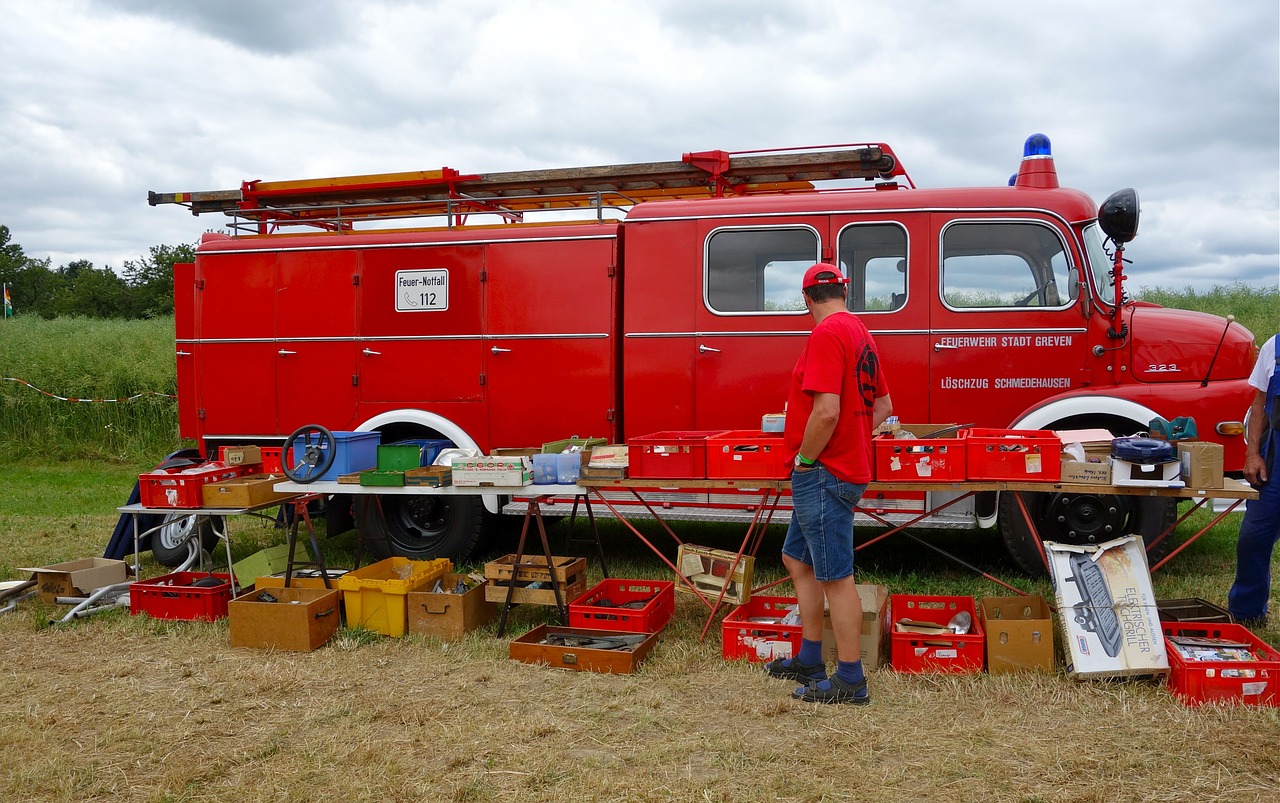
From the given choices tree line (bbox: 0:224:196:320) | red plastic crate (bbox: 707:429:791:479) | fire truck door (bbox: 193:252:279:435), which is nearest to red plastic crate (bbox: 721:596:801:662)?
red plastic crate (bbox: 707:429:791:479)

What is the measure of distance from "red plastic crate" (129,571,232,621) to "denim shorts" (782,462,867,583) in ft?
13.2

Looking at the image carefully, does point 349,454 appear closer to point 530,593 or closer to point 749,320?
point 530,593

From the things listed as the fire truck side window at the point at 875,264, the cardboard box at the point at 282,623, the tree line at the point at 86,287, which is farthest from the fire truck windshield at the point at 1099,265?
the tree line at the point at 86,287

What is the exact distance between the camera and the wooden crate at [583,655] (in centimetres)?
471

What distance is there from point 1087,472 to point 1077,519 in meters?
1.36

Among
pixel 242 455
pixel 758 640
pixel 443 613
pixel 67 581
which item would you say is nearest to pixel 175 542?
pixel 67 581

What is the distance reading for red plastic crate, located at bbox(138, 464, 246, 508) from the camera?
6.04 meters

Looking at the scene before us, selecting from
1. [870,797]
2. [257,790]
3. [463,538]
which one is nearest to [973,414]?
[870,797]

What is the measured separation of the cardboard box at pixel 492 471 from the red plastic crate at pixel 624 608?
0.85 meters

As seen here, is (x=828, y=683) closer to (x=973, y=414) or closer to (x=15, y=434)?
(x=973, y=414)

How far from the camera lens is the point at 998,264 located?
20.6 feet

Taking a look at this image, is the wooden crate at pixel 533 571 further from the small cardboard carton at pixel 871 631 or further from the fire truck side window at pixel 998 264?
the fire truck side window at pixel 998 264

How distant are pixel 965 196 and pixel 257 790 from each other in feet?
18.7

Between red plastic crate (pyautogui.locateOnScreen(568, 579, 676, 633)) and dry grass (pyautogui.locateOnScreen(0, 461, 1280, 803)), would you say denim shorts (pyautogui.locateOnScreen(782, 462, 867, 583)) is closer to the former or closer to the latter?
dry grass (pyautogui.locateOnScreen(0, 461, 1280, 803))
